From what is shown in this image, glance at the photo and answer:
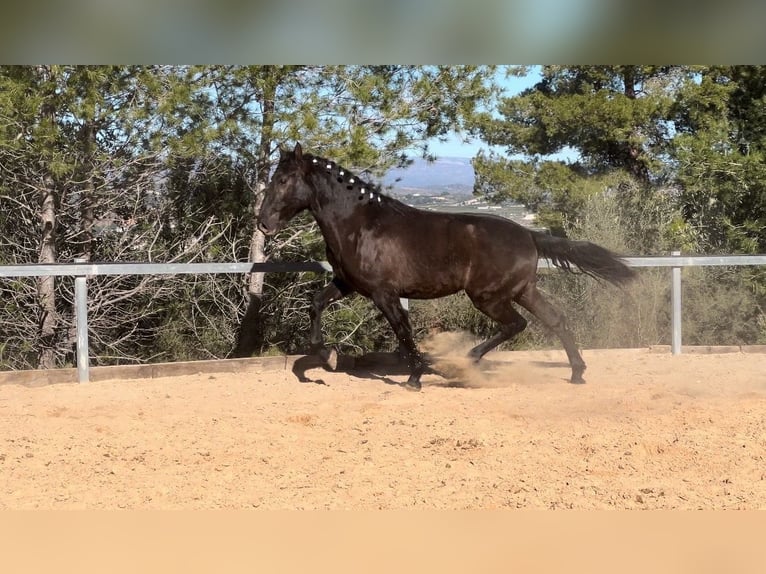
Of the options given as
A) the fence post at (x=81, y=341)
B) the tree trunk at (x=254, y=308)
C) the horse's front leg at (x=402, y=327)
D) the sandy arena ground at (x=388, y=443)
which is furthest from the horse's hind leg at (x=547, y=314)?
the fence post at (x=81, y=341)

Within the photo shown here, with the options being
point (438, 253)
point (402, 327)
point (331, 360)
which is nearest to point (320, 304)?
point (402, 327)

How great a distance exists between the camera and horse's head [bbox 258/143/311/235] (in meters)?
6.64

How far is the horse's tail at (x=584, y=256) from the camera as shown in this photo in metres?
6.97

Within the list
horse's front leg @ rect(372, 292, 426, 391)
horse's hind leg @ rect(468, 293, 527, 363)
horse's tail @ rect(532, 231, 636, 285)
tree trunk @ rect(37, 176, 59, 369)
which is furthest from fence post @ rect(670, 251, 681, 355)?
tree trunk @ rect(37, 176, 59, 369)

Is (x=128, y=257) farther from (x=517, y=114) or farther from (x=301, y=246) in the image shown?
(x=517, y=114)

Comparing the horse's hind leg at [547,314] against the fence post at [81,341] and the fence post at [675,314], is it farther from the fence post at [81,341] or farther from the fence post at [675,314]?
the fence post at [81,341]

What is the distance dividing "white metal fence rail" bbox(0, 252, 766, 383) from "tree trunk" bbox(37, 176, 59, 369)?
1653 mm

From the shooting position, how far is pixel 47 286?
847 centimetres

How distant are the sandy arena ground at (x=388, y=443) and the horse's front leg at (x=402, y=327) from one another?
0.80 feet

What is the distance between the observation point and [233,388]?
657cm

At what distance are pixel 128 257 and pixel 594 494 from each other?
6980mm

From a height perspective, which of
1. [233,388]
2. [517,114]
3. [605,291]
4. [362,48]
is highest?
[517,114]

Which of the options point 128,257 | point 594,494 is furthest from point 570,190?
point 594,494

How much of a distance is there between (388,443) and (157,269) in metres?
3.43
